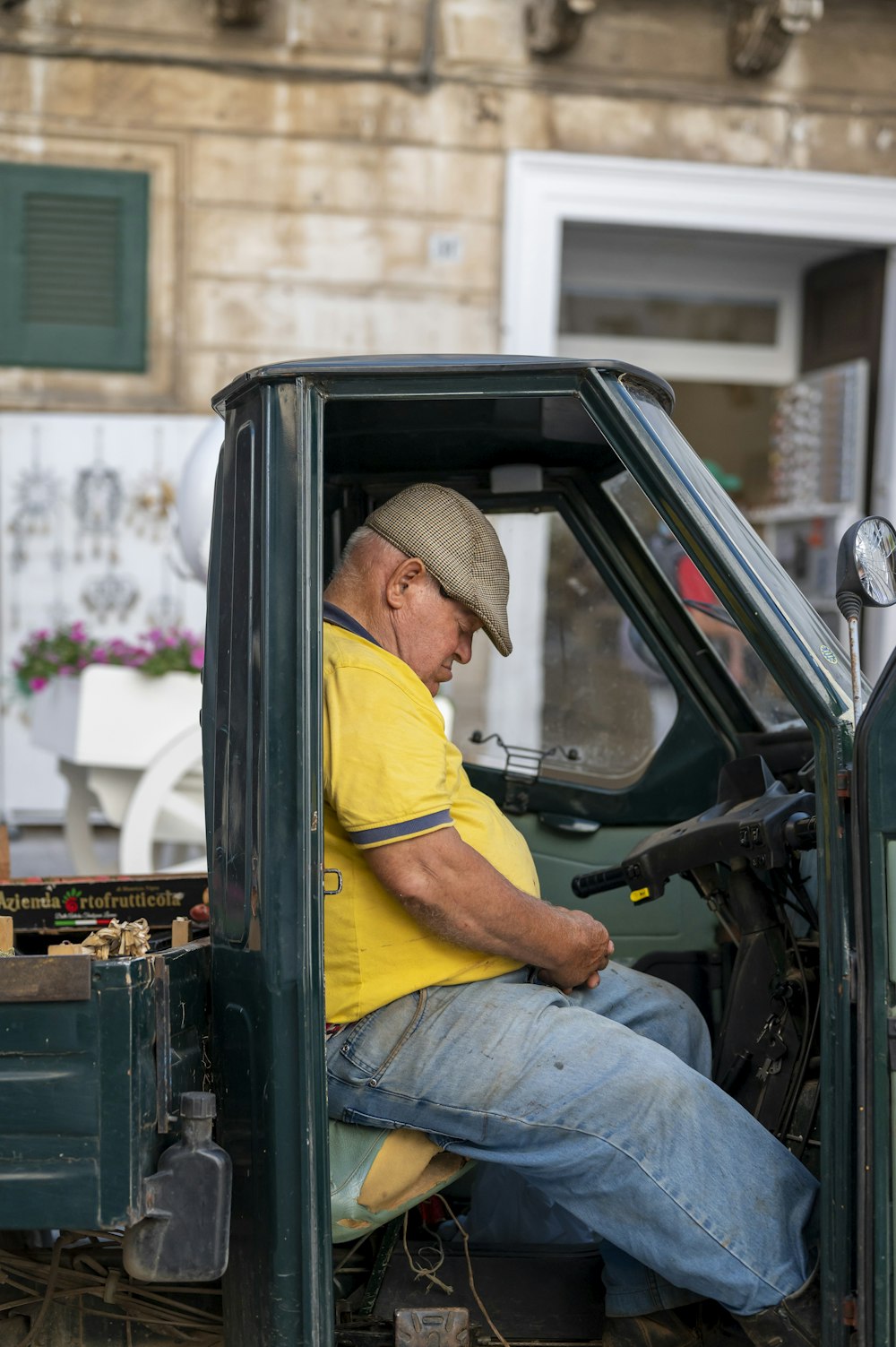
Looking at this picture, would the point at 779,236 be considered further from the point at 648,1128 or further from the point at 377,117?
the point at 648,1128

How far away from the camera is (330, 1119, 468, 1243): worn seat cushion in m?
2.11

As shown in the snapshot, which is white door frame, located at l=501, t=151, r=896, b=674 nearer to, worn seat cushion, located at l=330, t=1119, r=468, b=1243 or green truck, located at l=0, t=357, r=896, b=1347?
green truck, located at l=0, t=357, r=896, b=1347

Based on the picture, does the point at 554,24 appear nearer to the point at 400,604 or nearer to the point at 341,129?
the point at 341,129

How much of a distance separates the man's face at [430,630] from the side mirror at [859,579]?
66 cm

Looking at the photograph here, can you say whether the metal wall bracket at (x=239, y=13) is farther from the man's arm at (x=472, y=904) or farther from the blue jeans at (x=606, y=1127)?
the blue jeans at (x=606, y=1127)

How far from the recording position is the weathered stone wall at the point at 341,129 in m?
7.53

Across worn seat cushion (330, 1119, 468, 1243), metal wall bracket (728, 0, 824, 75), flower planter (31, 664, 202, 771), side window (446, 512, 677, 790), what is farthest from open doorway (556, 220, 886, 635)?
worn seat cushion (330, 1119, 468, 1243)

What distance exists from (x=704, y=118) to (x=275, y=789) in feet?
23.2

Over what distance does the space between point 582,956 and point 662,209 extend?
6617 mm

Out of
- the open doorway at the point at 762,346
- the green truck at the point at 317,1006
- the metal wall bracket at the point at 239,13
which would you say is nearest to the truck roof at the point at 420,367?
the green truck at the point at 317,1006

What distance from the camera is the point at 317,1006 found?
6.36ft

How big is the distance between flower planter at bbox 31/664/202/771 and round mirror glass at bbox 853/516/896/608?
3755 millimetres

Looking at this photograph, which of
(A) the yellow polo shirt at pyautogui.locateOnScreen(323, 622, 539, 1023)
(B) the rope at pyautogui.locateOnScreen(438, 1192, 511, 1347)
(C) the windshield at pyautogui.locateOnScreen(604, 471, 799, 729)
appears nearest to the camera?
(A) the yellow polo shirt at pyautogui.locateOnScreen(323, 622, 539, 1023)

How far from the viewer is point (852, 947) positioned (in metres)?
1.91
